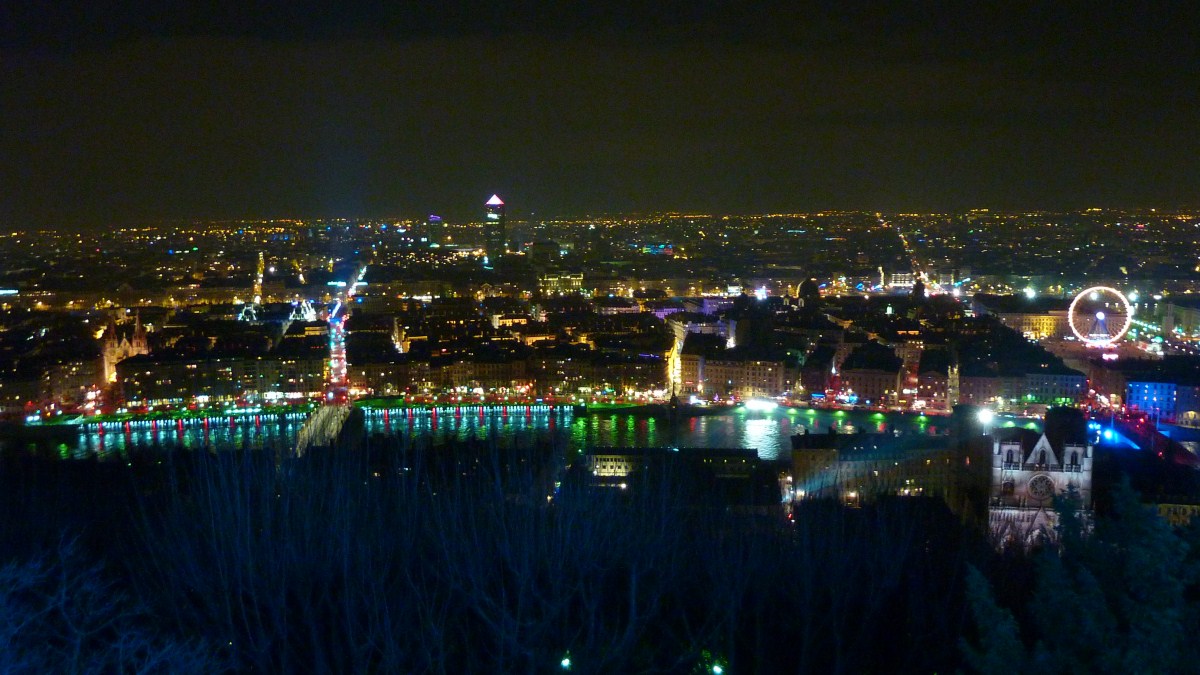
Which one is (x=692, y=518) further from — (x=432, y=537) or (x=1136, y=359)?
(x=1136, y=359)

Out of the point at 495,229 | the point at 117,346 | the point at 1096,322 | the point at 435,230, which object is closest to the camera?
the point at 117,346

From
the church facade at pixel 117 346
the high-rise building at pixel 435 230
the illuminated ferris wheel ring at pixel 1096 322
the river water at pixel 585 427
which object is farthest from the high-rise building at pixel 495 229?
the river water at pixel 585 427

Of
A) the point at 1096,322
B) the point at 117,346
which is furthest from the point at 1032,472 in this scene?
the point at 117,346

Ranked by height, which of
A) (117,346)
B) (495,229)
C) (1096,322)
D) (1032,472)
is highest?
(495,229)

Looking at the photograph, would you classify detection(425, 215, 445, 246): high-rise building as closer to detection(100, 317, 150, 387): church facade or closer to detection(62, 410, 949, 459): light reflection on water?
detection(100, 317, 150, 387): church facade

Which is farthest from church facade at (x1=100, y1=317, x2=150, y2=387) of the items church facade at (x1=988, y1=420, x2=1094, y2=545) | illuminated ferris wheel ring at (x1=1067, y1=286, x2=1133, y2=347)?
illuminated ferris wheel ring at (x1=1067, y1=286, x2=1133, y2=347)

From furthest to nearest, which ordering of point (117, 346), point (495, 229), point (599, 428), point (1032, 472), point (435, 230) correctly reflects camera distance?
point (435, 230), point (495, 229), point (117, 346), point (599, 428), point (1032, 472)

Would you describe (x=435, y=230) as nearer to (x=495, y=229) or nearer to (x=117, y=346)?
(x=495, y=229)
